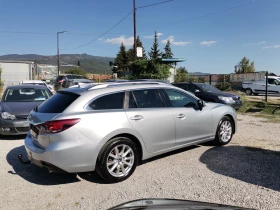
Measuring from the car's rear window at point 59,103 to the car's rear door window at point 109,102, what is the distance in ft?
1.11

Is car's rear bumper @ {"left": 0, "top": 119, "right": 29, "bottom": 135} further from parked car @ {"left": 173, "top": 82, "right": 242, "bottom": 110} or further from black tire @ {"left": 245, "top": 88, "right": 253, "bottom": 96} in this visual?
black tire @ {"left": 245, "top": 88, "right": 253, "bottom": 96}

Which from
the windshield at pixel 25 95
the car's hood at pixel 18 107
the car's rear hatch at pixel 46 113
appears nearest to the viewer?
the car's rear hatch at pixel 46 113

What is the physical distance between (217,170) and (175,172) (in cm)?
75

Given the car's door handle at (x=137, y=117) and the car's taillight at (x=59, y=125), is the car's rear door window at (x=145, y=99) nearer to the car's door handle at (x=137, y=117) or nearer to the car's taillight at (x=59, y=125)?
the car's door handle at (x=137, y=117)

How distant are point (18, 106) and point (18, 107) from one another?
0.36 ft

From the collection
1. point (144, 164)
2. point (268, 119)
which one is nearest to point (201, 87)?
point (268, 119)

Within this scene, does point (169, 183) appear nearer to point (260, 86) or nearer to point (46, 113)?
point (46, 113)

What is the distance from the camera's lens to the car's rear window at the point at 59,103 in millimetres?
4320

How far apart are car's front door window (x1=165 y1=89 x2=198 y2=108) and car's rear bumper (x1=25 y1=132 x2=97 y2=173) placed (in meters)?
2.00

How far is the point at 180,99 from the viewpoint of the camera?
5566 mm

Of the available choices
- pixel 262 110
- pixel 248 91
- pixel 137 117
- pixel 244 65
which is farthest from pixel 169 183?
pixel 244 65

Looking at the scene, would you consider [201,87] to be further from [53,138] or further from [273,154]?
[53,138]

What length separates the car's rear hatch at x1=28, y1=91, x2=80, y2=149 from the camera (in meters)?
4.14

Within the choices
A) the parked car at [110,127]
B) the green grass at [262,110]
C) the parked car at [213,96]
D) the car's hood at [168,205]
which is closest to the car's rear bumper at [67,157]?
the parked car at [110,127]
